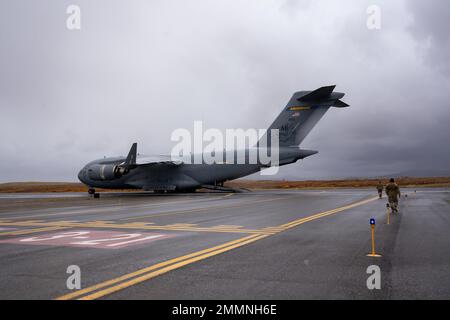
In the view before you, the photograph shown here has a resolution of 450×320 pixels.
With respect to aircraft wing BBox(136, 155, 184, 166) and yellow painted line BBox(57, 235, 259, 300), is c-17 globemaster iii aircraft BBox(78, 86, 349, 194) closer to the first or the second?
aircraft wing BBox(136, 155, 184, 166)

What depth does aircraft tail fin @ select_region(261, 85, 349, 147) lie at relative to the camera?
3438 cm

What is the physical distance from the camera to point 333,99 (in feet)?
113

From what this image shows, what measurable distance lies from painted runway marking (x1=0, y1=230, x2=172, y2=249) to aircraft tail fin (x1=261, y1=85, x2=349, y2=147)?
A: 2564cm

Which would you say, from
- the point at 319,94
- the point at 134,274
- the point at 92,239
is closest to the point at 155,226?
the point at 92,239

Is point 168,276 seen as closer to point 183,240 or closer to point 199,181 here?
point 183,240

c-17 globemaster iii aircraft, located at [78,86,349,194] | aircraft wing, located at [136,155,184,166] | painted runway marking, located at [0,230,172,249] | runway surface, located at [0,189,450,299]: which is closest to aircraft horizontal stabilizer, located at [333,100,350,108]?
c-17 globemaster iii aircraft, located at [78,86,349,194]

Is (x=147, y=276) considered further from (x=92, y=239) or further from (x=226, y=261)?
(x=92, y=239)

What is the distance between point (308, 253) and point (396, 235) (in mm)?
4185

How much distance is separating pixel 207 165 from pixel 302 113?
462 inches

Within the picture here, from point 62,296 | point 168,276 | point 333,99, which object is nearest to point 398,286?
point 168,276

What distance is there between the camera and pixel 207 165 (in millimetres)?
41125

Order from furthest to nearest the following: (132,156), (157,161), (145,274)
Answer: (157,161), (132,156), (145,274)

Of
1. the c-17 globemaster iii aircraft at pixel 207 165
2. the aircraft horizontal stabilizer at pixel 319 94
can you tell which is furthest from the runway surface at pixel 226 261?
the c-17 globemaster iii aircraft at pixel 207 165
